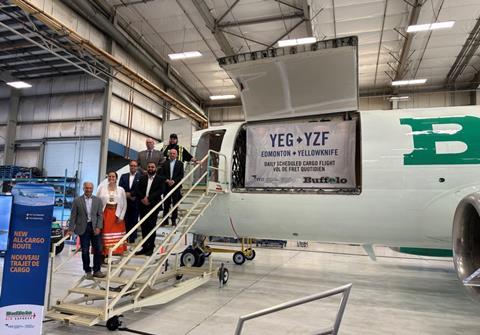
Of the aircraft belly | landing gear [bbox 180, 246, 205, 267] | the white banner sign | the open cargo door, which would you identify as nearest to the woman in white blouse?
the aircraft belly

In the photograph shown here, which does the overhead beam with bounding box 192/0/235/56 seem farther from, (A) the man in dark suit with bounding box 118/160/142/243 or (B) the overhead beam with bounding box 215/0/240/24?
(A) the man in dark suit with bounding box 118/160/142/243

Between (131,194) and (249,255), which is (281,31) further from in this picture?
(131,194)

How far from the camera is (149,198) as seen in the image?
22.9 ft

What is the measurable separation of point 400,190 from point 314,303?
9.04ft

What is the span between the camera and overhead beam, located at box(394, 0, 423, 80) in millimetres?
13266

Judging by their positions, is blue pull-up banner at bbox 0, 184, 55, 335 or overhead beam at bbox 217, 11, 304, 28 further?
overhead beam at bbox 217, 11, 304, 28

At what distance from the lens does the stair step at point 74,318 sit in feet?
15.7

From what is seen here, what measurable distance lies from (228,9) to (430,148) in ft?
35.4

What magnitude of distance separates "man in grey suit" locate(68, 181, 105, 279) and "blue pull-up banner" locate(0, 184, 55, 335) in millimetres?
1246

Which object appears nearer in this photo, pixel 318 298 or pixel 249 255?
pixel 318 298

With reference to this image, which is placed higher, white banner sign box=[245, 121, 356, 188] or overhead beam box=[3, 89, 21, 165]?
overhead beam box=[3, 89, 21, 165]

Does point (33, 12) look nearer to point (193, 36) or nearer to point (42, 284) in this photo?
point (193, 36)

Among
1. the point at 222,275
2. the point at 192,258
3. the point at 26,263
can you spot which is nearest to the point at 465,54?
the point at 192,258

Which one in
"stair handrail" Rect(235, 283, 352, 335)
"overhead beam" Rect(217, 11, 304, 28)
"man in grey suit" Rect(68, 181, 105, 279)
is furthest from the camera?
"overhead beam" Rect(217, 11, 304, 28)
